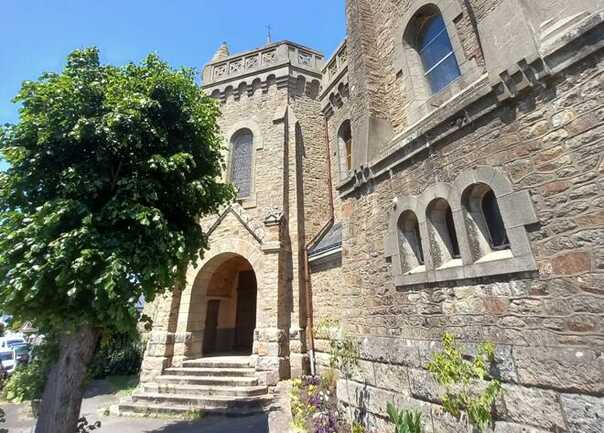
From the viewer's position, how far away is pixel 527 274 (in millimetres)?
2994

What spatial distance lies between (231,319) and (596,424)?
477 inches

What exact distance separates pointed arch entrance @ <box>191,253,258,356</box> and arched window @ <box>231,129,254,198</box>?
312 cm

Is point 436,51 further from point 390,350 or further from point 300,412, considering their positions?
point 300,412

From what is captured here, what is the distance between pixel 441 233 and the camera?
4176mm

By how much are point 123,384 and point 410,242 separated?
12283 millimetres

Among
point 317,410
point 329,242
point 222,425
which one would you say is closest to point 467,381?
point 317,410

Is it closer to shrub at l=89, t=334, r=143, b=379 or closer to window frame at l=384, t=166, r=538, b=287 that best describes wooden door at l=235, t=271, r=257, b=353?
shrub at l=89, t=334, r=143, b=379

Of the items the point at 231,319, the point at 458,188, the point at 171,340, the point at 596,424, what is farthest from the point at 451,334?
the point at 231,319

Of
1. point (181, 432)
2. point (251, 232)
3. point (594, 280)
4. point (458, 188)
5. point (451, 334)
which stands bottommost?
point (181, 432)

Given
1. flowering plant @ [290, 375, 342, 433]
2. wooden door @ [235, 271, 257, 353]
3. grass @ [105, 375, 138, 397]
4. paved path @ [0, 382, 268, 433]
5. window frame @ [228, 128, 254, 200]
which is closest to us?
flowering plant @ [290, 375, 342, 433]

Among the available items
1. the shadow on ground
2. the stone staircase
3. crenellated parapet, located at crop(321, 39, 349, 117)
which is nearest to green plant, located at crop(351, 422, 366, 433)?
the shadow on ground

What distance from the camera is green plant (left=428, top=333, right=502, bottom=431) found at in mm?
3080

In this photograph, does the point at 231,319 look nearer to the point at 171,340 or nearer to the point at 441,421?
the point at 171,340

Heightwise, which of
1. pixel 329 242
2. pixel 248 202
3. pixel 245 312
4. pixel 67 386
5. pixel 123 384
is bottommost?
pixel 123 384
